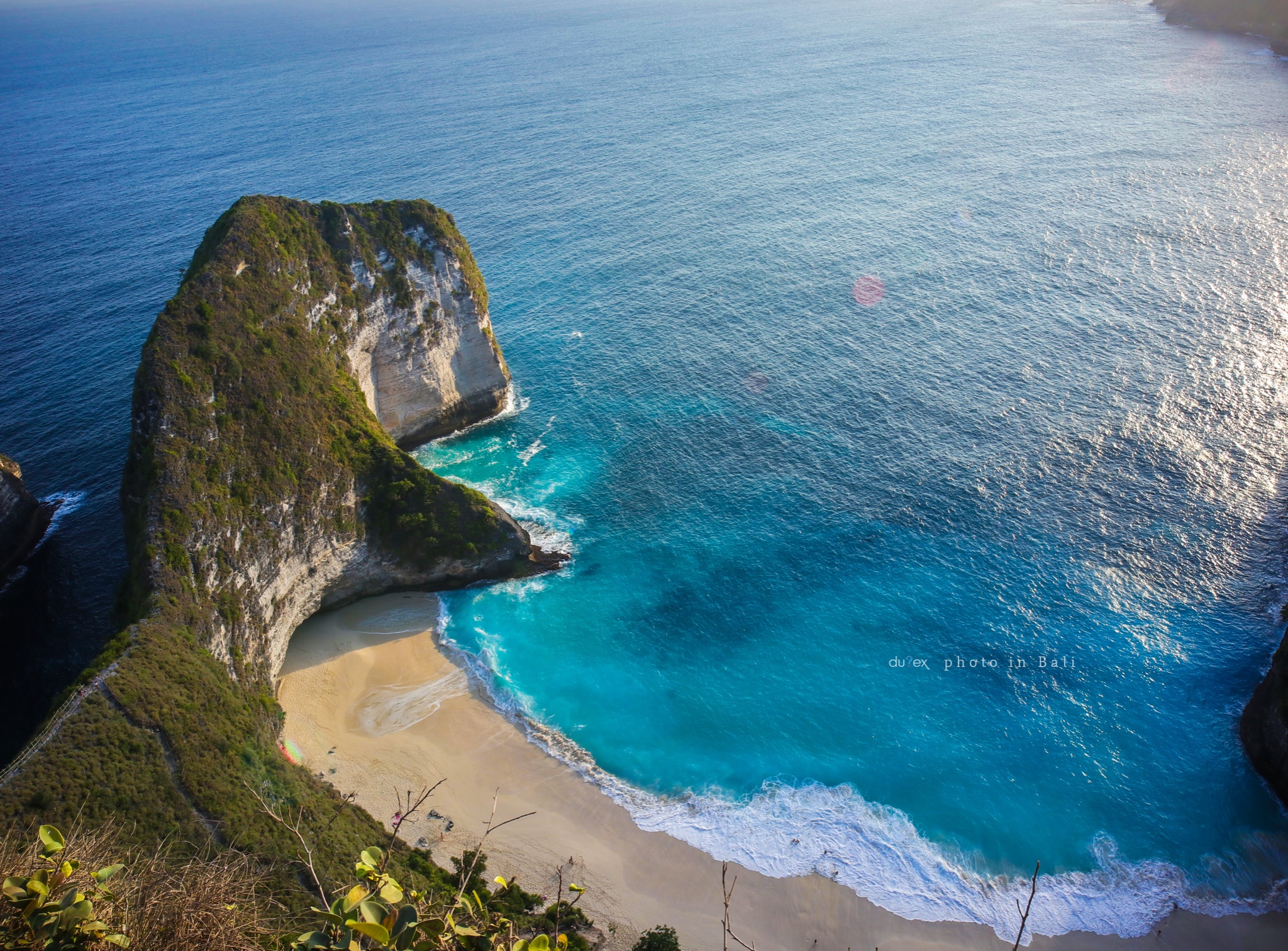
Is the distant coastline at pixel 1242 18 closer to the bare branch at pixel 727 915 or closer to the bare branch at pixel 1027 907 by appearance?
the bare branch at pixel 1027 907

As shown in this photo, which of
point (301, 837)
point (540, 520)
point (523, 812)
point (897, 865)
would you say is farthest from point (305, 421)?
point (897, 865)

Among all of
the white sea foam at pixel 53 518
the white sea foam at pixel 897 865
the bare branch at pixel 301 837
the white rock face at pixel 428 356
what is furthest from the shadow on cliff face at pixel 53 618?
the white sea foam at pixel 897 865

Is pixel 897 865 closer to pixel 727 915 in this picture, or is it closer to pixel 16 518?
pixel 727 915

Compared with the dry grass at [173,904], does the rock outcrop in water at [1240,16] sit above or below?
above

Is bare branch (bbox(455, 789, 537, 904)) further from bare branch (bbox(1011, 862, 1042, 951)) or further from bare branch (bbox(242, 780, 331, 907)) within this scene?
bare branch (bbox(1011, 862, 1042, 951))

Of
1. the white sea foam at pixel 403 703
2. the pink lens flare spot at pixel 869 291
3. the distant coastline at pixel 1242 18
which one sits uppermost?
the distant coastline at pixel 1242 18

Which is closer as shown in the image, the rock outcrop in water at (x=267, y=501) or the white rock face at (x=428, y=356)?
the rock outcrop in water at (x=267, y=501)

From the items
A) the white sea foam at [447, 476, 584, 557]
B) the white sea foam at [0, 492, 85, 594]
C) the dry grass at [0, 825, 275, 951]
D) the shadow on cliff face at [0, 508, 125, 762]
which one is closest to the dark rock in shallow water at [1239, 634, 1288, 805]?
the white sea foam at [447, 476, 584, 557]

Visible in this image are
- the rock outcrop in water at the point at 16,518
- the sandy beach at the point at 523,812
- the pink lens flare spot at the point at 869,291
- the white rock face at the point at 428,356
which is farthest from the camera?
the pink lens flare spot at the point at 869,291
